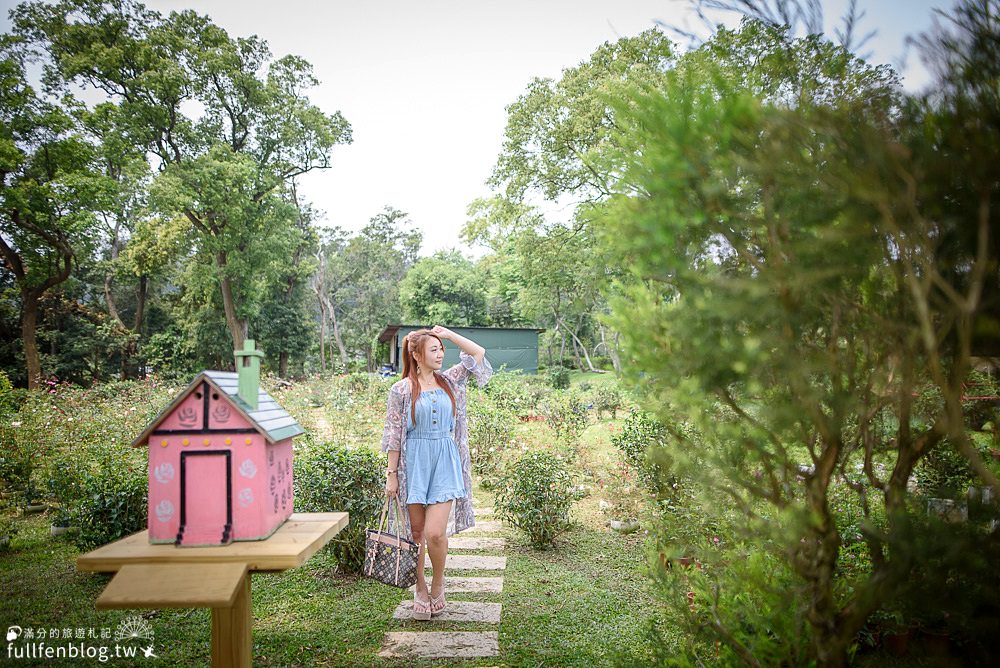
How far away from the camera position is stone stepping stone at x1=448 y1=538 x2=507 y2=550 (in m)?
5.38

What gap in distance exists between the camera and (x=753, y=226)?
5.32ft

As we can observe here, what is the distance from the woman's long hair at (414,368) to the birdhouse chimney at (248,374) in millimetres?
1230

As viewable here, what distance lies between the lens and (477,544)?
5.46m

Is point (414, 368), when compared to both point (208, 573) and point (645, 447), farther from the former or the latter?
point (645, 447)

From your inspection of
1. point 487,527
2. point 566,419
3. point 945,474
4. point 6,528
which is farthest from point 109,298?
point 945,474

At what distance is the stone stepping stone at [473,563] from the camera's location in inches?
190

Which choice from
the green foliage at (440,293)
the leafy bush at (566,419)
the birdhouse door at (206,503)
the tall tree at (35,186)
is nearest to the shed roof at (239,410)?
the birdhouse door at (206,503)

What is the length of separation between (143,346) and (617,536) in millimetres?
20658

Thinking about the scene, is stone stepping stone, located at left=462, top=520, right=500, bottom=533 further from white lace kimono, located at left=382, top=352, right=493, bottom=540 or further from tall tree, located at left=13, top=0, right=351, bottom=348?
tall tree, located at left=13, top=0, right=351, bottom=348

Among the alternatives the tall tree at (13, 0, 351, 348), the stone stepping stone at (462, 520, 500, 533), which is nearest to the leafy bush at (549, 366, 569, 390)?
the tall tree at (13, 0, 351, 348)

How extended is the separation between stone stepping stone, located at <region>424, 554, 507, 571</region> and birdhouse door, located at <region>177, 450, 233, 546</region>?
8.69 ft

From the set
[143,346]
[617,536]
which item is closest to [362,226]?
[143,346]

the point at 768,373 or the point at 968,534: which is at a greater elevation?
the point at 768,373

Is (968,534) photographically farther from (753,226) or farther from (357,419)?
(357,419)
